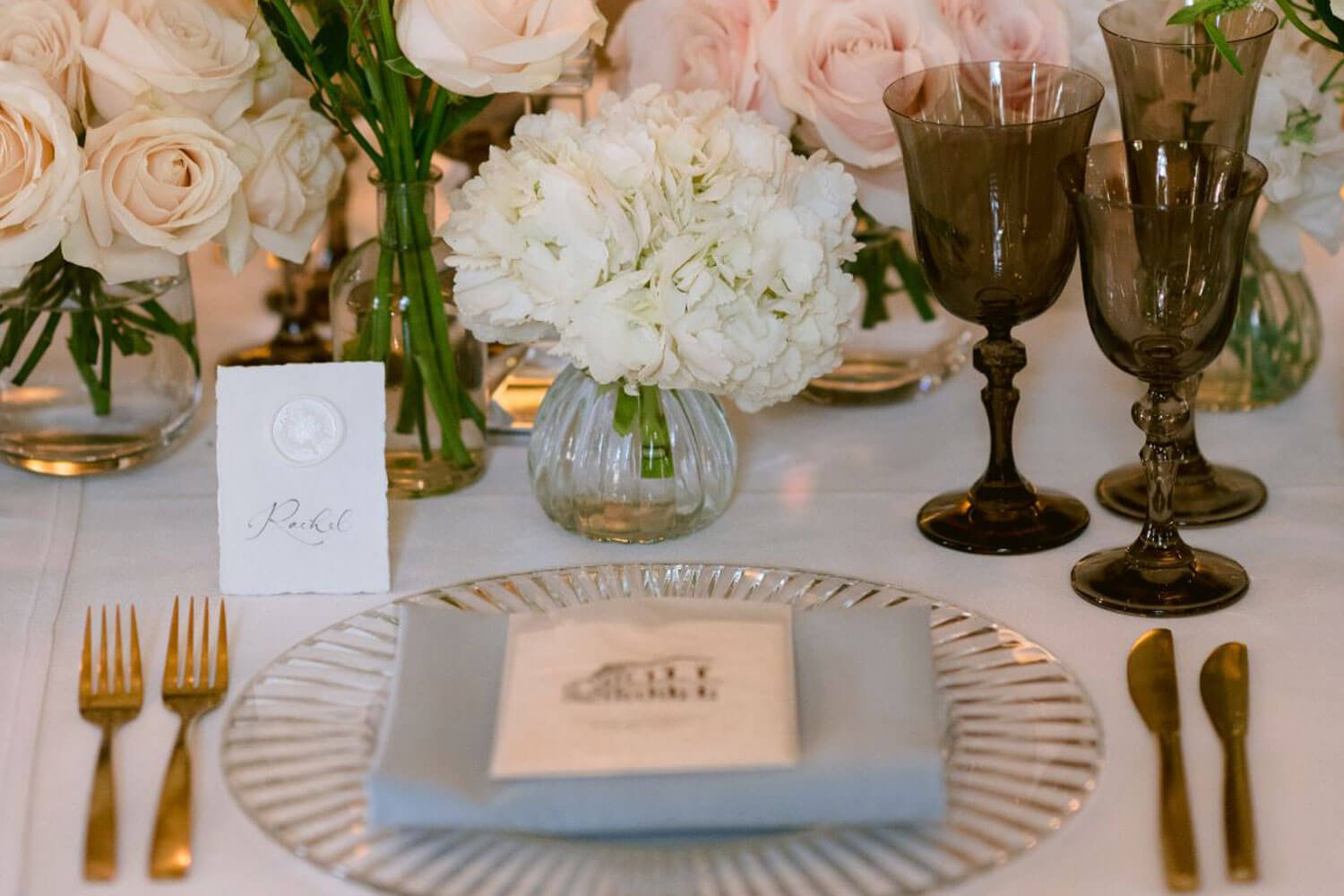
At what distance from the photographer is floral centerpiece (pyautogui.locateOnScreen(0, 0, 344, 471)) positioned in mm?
1109

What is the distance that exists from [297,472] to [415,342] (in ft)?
0.51

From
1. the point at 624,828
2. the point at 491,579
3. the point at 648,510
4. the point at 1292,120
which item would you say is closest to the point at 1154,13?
the point at 1292,120

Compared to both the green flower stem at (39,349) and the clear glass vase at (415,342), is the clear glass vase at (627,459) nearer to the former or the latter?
the clear glass vase at (415,342)

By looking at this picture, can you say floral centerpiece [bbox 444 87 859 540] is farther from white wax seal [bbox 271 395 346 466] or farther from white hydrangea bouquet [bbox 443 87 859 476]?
white wax seal [bbox 271 395 346 466]

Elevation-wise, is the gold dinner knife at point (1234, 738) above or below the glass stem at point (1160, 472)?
below

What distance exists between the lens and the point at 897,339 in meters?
1.48

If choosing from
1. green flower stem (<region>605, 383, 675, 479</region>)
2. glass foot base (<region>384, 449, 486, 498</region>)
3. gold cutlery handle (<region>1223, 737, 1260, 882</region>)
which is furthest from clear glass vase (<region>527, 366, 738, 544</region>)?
gold cutlery handle (<region>1223, 737, 1260, 882</region>)

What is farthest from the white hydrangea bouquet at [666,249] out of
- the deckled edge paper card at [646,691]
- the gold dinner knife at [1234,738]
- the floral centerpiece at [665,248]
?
the gold dinner knife at [1234,738]

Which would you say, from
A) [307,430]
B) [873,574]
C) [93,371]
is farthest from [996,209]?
[93,371]

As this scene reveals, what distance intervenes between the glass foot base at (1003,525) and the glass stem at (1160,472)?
0.08 metres

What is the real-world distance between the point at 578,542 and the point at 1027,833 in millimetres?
483

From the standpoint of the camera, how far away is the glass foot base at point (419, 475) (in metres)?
1.27

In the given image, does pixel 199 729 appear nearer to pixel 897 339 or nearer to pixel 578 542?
pixel 578 542

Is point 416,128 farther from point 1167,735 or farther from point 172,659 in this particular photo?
point 1167,735
